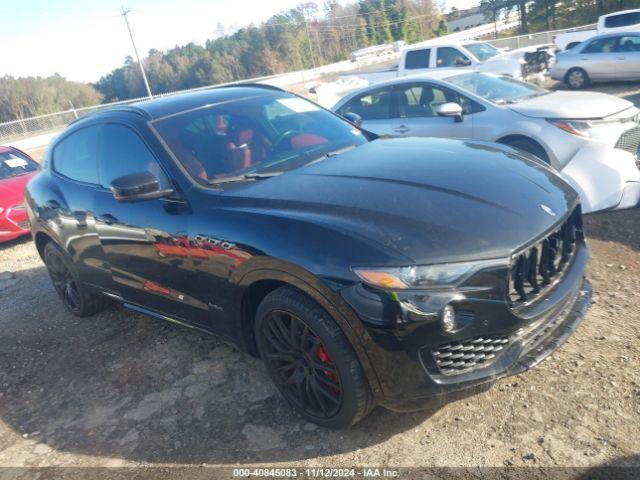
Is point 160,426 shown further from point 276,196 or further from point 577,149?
point 577,149

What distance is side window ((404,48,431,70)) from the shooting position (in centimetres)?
1444

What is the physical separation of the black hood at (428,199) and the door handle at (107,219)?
107 centimetres

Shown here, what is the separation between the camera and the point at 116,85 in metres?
67.1

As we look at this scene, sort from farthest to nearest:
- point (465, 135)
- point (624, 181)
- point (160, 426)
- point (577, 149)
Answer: point (465, 135)
point (577, 149)
point (624, 181)
point (160, 426)

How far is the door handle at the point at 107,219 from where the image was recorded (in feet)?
11.9

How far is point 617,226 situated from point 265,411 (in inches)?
148

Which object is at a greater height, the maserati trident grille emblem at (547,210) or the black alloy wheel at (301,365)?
the maserati trident grille emblem at (547,210)

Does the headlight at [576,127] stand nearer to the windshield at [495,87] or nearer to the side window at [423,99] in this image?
the windshield at [495,87]

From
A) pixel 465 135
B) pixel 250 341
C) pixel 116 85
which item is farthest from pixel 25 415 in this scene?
pixel 116 85

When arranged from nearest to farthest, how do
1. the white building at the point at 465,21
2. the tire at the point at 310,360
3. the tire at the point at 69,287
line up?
the tire at the point at 310,360
the tire at the point at 69,287
the white building at the point at 465,21

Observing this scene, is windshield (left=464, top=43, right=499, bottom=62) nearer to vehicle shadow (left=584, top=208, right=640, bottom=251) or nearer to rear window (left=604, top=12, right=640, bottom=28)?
rear window (left=604, top=12, right=640, bottom=28)

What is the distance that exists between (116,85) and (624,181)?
71.2m

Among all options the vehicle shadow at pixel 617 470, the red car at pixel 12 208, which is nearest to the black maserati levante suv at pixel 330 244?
the vehicle shadow at pixel 617 470

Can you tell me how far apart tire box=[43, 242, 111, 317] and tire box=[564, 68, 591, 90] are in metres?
14.8
